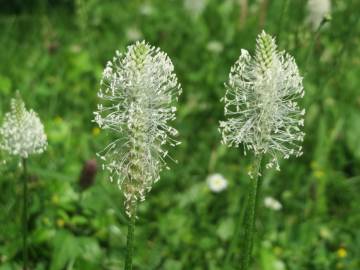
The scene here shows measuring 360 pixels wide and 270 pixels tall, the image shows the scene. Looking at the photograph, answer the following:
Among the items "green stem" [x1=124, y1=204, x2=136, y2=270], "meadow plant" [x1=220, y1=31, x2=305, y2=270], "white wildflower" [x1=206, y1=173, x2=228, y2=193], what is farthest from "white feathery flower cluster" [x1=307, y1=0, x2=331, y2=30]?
"green stem" [x1=124, y1=204, x2=136, y2=270]

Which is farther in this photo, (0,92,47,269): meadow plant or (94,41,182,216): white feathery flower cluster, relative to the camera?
(0,92,47,269): meadow plant

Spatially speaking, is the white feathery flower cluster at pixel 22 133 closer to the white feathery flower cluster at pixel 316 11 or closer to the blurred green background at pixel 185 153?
the blurred green background at pixel 185 153

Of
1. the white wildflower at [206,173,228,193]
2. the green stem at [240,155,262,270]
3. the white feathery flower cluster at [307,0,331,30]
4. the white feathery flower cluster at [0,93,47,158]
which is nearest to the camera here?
the green stem at [240,155,262,270]

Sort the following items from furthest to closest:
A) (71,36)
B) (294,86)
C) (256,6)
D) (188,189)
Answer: (256,6) → (71,36) → (188,189) → (294,86)

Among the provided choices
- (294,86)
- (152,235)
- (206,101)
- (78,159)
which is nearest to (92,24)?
(206,101)

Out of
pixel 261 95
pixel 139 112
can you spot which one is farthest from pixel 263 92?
pixel 139 112

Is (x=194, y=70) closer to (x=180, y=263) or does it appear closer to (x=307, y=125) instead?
(x=307, y=125)

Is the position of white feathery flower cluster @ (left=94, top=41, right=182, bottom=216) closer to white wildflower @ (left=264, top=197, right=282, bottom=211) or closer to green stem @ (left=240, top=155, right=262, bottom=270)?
green stem @ (left=240, top=155, right=262, bottom=270)
